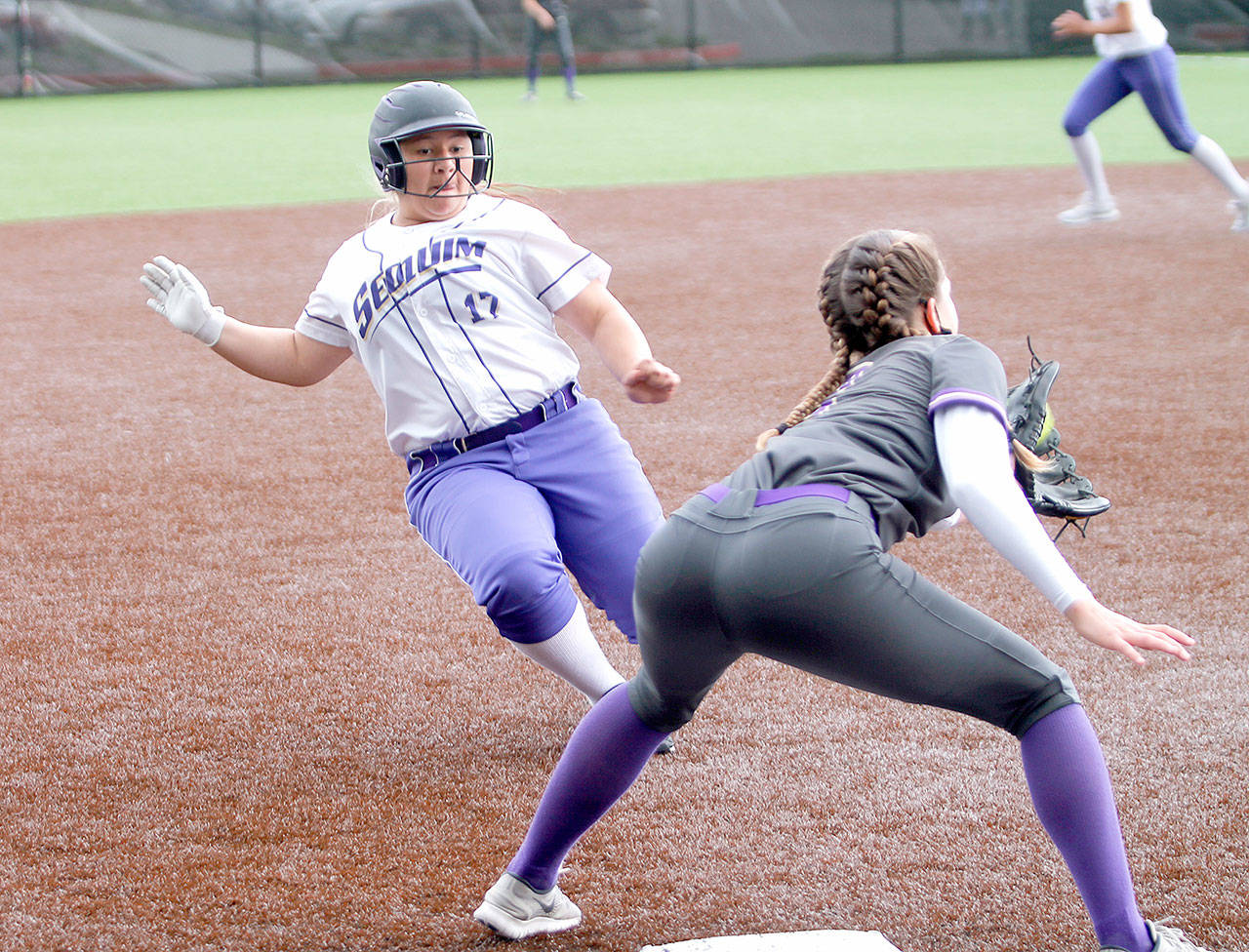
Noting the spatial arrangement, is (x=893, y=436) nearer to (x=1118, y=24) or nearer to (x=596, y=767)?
(x=596, y=767)

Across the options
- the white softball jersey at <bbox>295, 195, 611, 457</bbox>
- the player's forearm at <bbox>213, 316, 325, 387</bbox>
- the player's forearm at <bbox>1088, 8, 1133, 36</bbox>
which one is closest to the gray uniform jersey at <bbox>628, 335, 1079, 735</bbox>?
the white softball jersey at <bbox>295, 195, 611, 457</bbox>

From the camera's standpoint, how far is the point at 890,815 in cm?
308

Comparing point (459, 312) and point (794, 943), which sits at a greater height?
point (459, 312)

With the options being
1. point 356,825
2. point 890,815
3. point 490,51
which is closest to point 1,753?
point 356,825

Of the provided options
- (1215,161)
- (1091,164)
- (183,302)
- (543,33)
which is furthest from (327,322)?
(543,33)

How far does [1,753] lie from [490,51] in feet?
72.1

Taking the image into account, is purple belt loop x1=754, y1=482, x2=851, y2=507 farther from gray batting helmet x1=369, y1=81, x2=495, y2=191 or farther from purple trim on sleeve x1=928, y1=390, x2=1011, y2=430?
gray batting helmet x1=369, y1=81, x2=495, y2=191

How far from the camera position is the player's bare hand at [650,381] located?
295 centimetres

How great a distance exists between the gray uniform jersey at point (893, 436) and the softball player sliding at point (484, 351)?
748 millimetres

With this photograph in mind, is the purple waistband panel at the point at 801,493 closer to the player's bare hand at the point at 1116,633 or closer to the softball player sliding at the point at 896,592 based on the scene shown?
the softball player sliding at the point at 896,592

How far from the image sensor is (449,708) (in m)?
3.71

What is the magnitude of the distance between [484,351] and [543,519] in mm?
393

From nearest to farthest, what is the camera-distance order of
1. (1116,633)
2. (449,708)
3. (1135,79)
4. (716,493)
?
(1116,633)
(716,493)
(449,708)
(1135,79)

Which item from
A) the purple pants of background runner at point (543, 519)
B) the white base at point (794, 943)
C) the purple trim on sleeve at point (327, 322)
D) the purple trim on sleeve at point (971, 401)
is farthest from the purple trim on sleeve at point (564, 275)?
the white base at point (794, 943)
